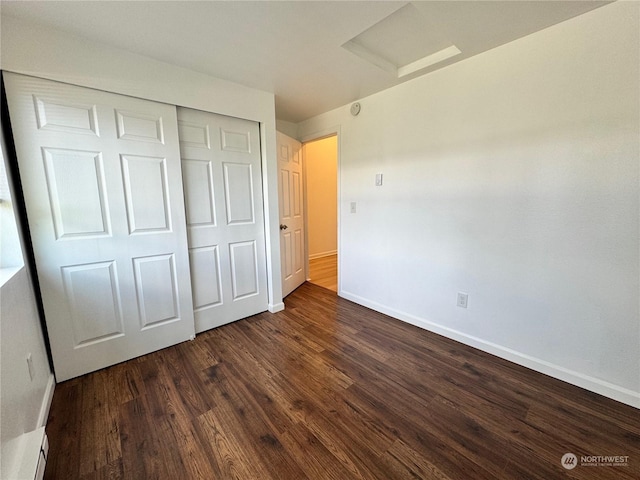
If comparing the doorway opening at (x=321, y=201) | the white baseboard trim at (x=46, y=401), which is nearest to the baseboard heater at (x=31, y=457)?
the white baseboard trim at (x=46, y=401)

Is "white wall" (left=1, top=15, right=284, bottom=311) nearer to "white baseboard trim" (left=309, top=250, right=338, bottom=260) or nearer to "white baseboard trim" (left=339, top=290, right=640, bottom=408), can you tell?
"white baseboard trim" (left=339, top=290, right=640, bottom=408)

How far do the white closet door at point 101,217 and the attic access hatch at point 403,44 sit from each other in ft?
4.99

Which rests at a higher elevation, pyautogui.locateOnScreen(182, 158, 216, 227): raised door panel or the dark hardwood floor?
pyautogui.locateOnScreen(182, 158, 216, 227): raised door panel

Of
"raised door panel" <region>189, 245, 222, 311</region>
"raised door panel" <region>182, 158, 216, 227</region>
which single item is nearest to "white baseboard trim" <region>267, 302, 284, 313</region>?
"raised door panel" <region>189, 245, 222, 311</region>

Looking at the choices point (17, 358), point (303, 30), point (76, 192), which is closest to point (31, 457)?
point (17, 358)

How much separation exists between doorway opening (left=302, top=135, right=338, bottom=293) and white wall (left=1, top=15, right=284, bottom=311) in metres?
2.25

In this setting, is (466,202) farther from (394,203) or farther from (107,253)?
(107,253)

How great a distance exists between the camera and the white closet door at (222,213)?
2172 mm

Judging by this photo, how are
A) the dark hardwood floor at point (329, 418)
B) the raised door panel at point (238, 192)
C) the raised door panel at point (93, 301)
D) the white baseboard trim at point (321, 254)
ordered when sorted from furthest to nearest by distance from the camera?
the white baseboard trim at point (321, 254)
the raised door panel at point (238, 192)
the raised door panel at point (93, 301)
the dark hardwood floor at point (329, 418)

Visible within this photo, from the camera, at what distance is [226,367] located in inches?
73.9

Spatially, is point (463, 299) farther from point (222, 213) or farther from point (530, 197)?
point (222, 213)

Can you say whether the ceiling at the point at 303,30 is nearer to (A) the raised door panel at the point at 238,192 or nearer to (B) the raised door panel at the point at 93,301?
(A) the raised door panel at the point at 238,192

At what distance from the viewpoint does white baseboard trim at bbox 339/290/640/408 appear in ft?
5.02

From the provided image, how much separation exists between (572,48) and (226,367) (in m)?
2.99
